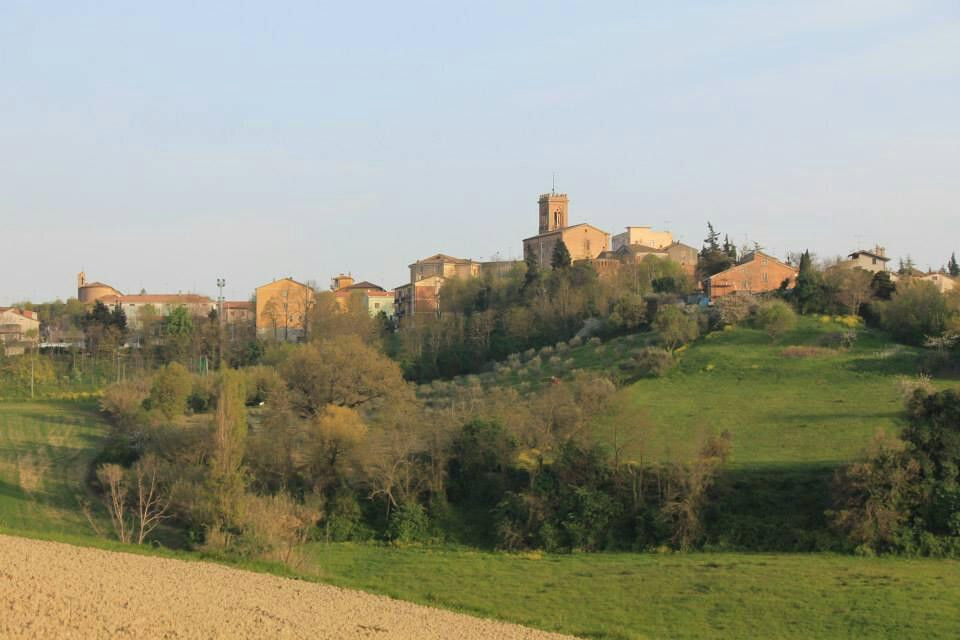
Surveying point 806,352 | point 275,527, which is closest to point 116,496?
point 275,527

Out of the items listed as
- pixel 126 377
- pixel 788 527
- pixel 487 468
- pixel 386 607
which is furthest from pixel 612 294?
pixel 386 607

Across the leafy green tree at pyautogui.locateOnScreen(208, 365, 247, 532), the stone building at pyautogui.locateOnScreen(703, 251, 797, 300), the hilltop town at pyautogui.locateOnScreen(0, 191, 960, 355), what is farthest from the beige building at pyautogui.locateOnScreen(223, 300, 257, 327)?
the leafy green tree at pyautogui.locateOnScreen(208, 365, 247, 532)

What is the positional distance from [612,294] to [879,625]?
5150 centimetres

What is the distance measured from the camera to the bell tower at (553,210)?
115938 millimetres

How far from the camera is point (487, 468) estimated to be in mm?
39812

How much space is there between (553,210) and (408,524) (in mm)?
81199

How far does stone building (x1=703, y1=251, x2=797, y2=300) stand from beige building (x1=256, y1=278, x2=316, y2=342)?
121ft

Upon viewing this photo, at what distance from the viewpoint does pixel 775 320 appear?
191 ft

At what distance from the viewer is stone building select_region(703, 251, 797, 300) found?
70750 millimetres

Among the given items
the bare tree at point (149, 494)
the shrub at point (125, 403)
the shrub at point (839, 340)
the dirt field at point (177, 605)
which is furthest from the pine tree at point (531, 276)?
the dirt field at point (177, 605)

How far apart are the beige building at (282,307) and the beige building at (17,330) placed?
1816cm

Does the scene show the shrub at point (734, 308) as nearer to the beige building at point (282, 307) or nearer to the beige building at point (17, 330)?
the beige building at point (282, 307)

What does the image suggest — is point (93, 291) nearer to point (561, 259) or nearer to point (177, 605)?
point (561, 259)

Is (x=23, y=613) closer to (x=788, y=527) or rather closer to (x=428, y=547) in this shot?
(x=428, y=547)
